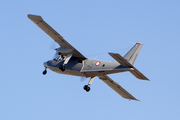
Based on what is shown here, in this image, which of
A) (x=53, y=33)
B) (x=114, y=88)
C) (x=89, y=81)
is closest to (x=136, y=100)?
(x=114, y=88)

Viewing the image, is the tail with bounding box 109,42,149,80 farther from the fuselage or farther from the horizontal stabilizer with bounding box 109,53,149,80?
the fuselage

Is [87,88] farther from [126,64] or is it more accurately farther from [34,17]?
[34,17]

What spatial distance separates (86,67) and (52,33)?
5251 mm

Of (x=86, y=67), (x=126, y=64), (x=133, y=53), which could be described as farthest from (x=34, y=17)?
(x=133, y=53)

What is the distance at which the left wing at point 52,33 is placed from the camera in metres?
36.7

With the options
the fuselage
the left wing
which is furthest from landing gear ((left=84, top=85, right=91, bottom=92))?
the left wing

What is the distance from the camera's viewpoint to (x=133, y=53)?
124ft

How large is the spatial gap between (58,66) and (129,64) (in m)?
8.99

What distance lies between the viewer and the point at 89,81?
4066 cm

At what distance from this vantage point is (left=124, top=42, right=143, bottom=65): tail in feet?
123

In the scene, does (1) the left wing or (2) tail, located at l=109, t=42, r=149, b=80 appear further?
(1) the left wing

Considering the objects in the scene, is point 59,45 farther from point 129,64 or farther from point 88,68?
point 129,64

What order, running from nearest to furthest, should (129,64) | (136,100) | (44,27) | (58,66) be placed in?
(129,64), (44,27), (58,66), (136,100)

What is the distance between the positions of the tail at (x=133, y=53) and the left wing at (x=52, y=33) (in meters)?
5.17
